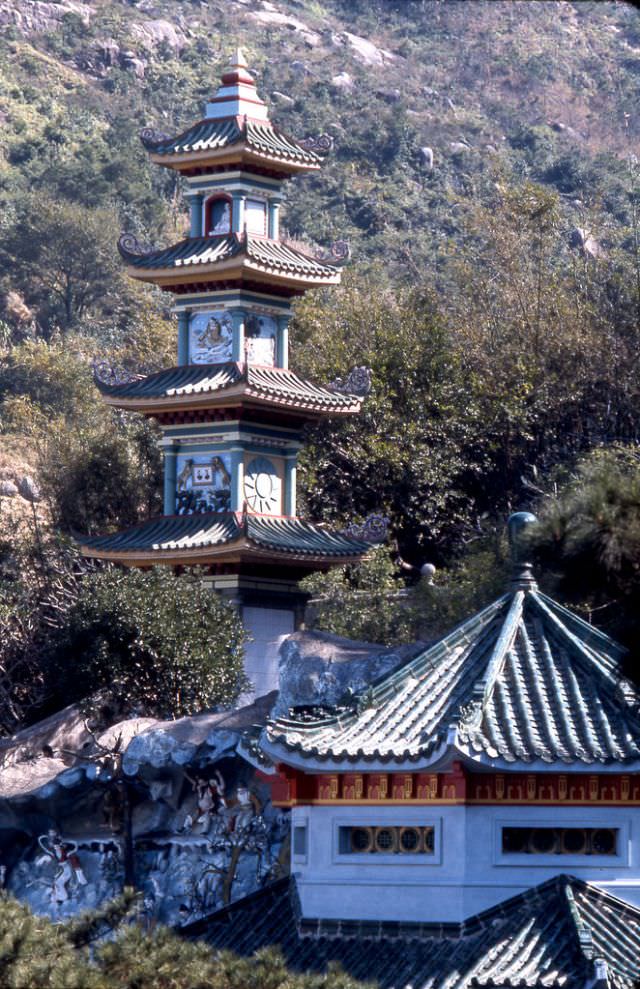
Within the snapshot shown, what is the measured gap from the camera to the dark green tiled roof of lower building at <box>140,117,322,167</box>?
3397cm

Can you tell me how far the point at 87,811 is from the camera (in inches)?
1076

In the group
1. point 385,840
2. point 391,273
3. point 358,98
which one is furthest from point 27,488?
point 358,98

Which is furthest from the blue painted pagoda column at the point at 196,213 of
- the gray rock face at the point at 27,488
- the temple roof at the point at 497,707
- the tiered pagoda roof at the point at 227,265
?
the temple roof at the point at 497,707

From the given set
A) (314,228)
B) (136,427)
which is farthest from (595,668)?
(314,228)

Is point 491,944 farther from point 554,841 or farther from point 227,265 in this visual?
point 227,265

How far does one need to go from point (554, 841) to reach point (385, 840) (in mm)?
1470

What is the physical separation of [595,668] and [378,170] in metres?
70.1

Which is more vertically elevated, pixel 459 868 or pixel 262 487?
pixel 262 487

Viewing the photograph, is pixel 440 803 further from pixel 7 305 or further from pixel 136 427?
pixel 7 305

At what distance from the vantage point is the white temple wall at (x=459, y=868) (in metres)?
17.0

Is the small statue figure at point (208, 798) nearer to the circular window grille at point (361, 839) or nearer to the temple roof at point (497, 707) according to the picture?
the temple roof at point (497, 707)

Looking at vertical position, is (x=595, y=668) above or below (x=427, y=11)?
below

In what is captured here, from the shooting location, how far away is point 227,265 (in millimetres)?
33375

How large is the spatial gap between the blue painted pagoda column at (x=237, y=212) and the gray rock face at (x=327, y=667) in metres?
9.34
